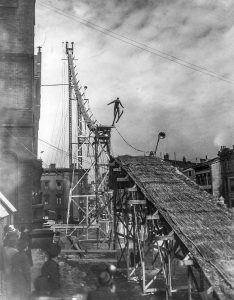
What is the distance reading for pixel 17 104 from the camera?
2328 centimetres

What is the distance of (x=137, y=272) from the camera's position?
1667 cm

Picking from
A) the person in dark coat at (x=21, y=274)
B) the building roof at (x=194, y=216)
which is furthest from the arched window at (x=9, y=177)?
the person in dark coat at (x=21, y=274)

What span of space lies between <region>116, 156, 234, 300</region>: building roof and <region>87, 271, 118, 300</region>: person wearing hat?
3751 mm

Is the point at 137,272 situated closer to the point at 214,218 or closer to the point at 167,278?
the point at 167,278

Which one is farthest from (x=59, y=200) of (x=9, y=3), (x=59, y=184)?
(x=9, y=3)

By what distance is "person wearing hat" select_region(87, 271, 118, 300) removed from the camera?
5.33 meters

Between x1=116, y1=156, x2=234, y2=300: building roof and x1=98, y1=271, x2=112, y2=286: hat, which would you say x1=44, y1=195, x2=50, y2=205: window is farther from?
x1=98, y1=271, x2=112, y2=286: hat

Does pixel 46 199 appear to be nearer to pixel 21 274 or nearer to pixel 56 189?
pixel 56 189

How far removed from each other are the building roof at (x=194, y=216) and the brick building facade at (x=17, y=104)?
9236 mm

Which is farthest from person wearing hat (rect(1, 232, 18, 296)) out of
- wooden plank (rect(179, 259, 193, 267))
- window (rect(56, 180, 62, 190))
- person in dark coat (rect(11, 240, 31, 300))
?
window (rect(56, 180, 62, 190))

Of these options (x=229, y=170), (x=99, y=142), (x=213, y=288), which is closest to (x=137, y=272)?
(x=213, y=288)

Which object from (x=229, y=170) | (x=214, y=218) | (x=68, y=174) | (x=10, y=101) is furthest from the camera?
(x=68, y=174)

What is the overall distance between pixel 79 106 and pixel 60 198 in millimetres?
26715

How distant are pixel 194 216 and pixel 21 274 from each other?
20.0 feet
